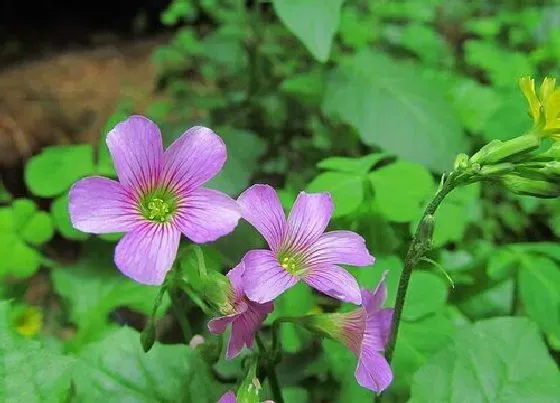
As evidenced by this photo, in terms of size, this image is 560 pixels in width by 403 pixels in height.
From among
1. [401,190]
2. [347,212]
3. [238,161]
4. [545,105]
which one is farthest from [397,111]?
[545,105]

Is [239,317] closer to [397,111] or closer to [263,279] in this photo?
[263,279]

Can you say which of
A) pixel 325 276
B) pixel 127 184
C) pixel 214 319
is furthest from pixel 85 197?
pixel 325 276

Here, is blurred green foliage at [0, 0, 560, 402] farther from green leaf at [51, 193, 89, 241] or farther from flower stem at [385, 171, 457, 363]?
flower stem at [385, 171, 457, 363]

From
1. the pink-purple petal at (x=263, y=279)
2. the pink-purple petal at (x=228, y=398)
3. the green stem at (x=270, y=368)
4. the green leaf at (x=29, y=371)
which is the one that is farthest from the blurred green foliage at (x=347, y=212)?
the pink-purple petal at (x=263, y=279)

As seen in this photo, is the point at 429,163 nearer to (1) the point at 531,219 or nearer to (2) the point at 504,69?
(1) the point at 531,219

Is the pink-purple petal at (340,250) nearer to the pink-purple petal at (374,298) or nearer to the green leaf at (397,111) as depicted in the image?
the pink-purple petal at (374,298)

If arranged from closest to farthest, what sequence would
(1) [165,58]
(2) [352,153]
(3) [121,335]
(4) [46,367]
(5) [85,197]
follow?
1. (5) [85,197]
2. (4) [46,367]
3. (3) [121,335]
4. (2) [352,153]
5. (1) [165,58]
